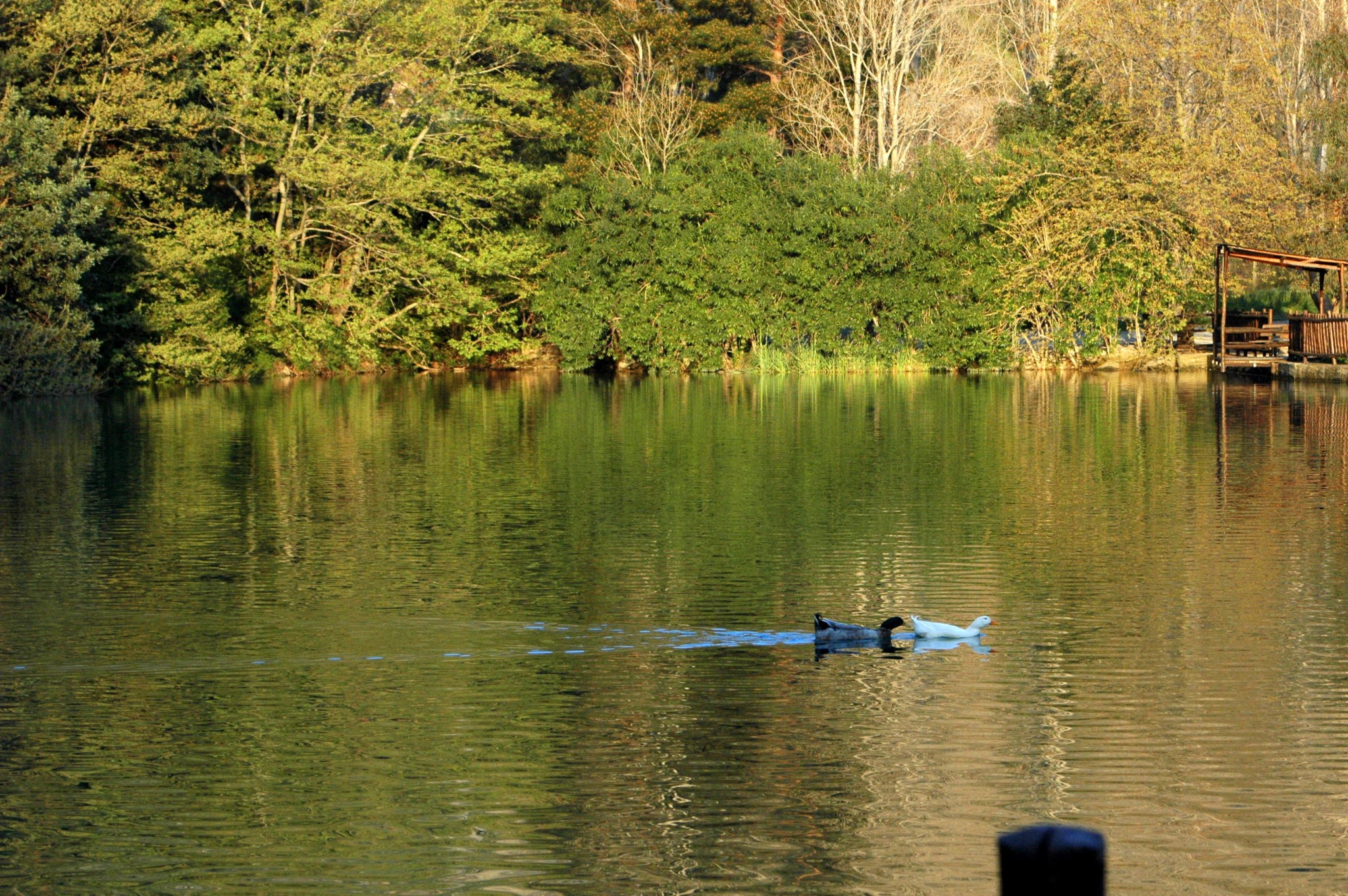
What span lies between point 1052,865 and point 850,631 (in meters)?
8.86

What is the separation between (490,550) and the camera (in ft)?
52.5

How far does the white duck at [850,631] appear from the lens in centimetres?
1155

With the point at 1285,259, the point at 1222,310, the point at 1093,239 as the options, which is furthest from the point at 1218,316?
the point at 1093,239

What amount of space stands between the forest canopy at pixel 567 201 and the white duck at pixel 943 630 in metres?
28.4

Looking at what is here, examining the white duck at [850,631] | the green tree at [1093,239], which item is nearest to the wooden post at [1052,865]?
the white duck at [850,631]

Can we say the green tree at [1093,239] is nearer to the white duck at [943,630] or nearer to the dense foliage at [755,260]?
the dense foliage at [755,260]

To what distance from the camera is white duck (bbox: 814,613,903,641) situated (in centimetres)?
1155

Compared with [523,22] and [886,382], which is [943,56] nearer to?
[523,22]

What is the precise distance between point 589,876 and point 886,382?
34.2m

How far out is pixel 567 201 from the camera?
48344 mm

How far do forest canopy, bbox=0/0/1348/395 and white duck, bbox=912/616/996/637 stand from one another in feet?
93.1

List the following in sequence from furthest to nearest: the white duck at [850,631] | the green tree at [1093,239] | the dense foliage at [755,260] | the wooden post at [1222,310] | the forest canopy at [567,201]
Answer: the dense foliage at [755,260] < the green tree at [1093,239] < the forest canopy at [567,201] < the wooden post at [1222,310] < the white duck at [850,631]

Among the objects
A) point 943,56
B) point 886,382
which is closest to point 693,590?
point 886,382

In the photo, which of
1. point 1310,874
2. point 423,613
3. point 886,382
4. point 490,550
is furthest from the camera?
point 886,382
